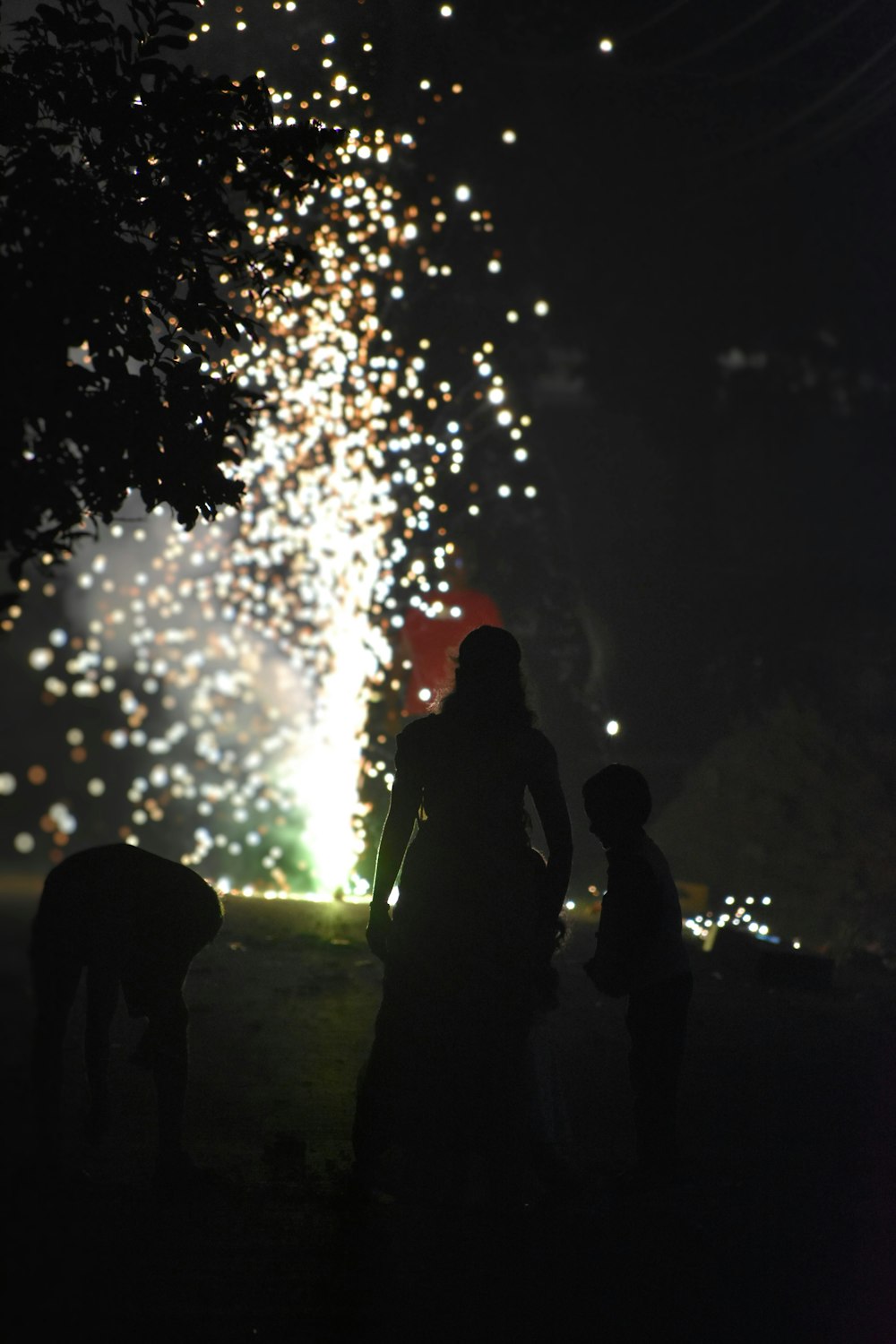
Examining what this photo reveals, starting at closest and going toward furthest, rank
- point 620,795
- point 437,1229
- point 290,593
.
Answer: point 437,1229 < point 620,795 < point 290,593

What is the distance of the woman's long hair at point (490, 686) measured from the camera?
442cm

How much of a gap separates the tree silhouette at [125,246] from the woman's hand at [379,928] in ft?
5.55

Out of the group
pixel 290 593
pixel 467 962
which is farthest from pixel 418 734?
pixel 290 593

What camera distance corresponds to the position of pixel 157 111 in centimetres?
465

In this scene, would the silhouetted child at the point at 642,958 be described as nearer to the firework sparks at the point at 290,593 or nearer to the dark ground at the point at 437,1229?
the dark ground at the point at 437,1229

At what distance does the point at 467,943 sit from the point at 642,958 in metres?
0.95

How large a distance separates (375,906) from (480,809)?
0.58 m

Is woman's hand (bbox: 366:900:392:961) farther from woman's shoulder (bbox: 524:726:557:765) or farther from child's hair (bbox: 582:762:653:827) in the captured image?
child's hair (bbox: 582:762:653:827)

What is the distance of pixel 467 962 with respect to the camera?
4250 millimetres

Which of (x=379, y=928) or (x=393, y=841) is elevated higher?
(x=393, y=841)

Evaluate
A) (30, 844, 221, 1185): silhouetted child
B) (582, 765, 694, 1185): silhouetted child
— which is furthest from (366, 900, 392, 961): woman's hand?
(582, 765, 694, 1185): silhouetted child

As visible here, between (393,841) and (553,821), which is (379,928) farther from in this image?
(553,821)

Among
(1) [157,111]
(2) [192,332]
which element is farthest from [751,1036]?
(1) [157,111]

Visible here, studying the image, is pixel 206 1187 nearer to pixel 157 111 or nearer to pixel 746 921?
pixel 157 111
